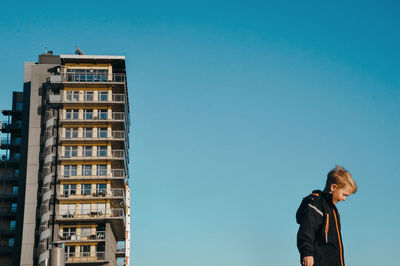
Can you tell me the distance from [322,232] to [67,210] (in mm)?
83400

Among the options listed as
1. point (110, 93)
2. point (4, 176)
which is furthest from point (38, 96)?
point (4, 176)

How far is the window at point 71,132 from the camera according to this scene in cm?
9006

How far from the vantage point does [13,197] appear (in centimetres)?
10425

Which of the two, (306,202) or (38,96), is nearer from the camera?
(306,202)

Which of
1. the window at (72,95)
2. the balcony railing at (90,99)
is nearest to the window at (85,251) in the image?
the balcony railing at (90,99)

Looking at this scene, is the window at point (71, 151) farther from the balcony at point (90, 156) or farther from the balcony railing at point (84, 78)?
the balcony railing at point (84, 78)

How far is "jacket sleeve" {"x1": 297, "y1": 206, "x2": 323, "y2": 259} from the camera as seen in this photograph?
Result: 22.9 feet

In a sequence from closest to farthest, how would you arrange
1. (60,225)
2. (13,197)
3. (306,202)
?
(306,202) < (60,225) < (13,197)

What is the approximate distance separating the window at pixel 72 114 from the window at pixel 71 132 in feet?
5.06

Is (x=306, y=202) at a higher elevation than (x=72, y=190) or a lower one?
lower

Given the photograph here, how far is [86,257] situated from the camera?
8562cm

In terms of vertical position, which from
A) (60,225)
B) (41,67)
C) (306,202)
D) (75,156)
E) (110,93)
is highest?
(41,67)

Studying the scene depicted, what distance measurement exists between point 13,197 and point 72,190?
795 inches

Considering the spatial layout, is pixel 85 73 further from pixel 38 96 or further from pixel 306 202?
pixel 306 202
